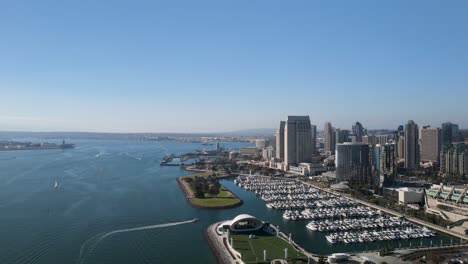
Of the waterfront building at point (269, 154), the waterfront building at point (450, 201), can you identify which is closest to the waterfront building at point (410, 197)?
the waterfront building at point (450, 201)

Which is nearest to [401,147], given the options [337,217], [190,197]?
[337,217]

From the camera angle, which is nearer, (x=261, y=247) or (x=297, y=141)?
(x=261, y=247)

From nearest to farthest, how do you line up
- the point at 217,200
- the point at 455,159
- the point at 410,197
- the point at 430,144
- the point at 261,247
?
the point at 261,247, the point at 410,197, the point at 217,200, the point at 455,159, the point at 430,144

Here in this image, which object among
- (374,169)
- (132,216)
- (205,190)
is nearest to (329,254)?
(132,216)

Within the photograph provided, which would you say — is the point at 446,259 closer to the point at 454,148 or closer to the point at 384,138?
the point at 454,148

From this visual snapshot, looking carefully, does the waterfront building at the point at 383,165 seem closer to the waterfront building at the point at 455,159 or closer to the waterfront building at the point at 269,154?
the waterfront building at the point at 455,159

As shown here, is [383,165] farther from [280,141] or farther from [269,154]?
[269,154]

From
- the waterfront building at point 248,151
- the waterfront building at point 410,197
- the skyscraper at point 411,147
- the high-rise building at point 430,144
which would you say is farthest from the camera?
the waterfront building at point 248,151
